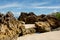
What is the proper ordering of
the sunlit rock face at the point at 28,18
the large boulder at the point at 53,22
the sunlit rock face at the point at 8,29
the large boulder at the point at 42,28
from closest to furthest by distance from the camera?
1. the sunlit rock face at the point at 8,29
2. the large boulder at the point at 42,28
3. the large boulder at the point at 53,22
4. the sunlit rock face at the point at 28,18

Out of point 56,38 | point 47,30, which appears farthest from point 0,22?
point 47,30

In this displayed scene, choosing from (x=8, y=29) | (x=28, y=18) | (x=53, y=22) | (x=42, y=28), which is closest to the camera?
(x=8, y=29)

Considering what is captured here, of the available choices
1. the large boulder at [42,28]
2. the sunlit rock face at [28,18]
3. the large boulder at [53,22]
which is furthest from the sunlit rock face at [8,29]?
the sunlit rock face at [28,18]

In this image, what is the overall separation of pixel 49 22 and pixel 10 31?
5771 mm

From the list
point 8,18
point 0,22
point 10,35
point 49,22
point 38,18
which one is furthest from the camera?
point 38,18

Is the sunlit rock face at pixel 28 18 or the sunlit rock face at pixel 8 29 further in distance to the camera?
the sunlit rock face at pixel 28 18

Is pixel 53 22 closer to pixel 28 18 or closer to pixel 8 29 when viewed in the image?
pixel 28 18

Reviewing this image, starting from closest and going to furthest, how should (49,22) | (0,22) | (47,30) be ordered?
1. (0,22)
2. (47,30)
3. (49,22)

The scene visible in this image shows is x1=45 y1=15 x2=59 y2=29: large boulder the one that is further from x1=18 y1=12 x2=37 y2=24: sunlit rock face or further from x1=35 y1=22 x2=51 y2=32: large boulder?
x1=18 y1=12 x2=37 y2=24: sunlit rock face

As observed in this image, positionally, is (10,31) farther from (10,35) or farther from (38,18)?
(38,18)

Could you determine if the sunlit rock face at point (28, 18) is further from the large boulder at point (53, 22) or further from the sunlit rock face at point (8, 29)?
the sunlit rock face at point (8, 29)

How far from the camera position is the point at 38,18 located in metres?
17.5

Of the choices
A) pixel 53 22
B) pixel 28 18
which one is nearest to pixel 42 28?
pixel 53 22

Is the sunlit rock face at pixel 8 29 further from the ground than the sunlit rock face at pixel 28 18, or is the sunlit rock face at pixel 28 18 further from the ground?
the sunlit rock face at pixel 8 29
